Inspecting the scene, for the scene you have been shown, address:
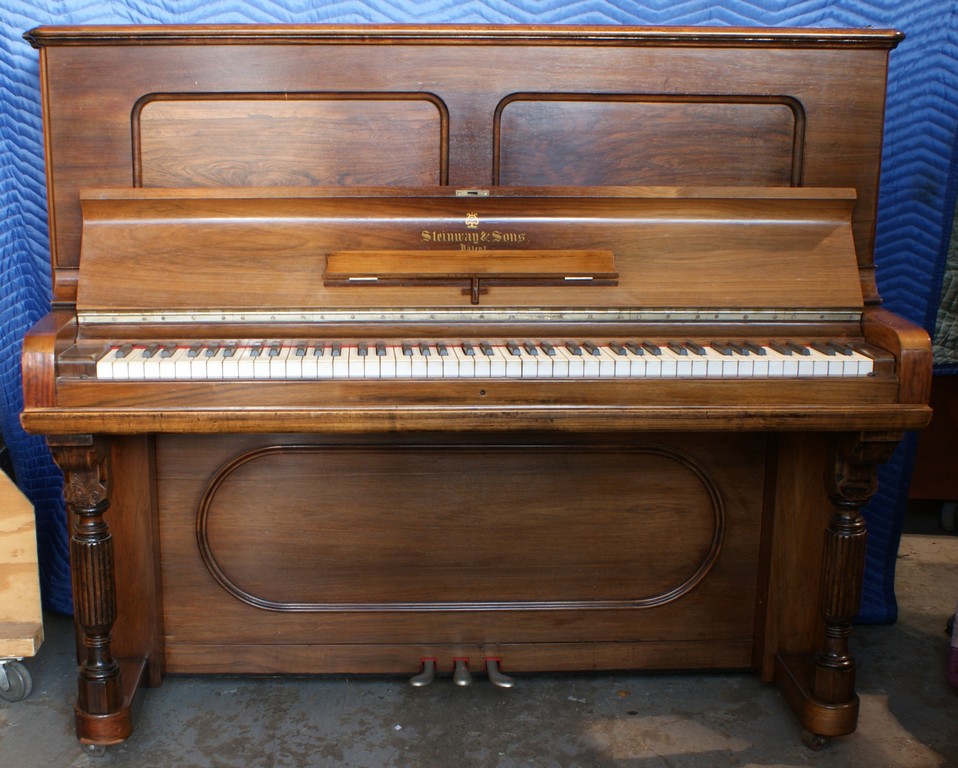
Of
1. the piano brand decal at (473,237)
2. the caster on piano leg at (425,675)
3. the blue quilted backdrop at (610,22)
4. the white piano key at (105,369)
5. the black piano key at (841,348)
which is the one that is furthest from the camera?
the blue quilted backdrop at (610,22)

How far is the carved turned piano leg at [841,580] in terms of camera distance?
2082mm

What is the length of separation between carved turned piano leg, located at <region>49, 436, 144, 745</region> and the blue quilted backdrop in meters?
0.66

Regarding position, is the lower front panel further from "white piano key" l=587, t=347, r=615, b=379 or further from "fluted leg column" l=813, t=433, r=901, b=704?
"white piano key" l=587, t=347, r=615, b=379

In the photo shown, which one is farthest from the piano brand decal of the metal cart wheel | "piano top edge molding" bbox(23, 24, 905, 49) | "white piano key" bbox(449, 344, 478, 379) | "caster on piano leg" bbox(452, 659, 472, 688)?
the metal cart wheel

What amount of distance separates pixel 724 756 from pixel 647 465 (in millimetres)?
686

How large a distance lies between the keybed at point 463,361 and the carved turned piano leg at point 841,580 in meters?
0.20

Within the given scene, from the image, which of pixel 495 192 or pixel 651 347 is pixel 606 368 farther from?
pixel 495 192

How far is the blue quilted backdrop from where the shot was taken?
8.65 ft

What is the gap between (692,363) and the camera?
1.98 m

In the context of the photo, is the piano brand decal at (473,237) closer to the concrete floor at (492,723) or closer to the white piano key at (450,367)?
the white piano key at (450,367)

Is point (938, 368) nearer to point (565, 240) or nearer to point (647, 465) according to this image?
point (647, 465)

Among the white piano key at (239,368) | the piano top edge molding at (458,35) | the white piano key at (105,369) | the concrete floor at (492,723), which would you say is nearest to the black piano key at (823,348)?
the piano top edge molding at (458,35)

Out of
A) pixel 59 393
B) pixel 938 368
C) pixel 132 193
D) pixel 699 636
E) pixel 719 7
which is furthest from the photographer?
pixel 938 368

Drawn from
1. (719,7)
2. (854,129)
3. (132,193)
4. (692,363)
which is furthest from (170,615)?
(719,7)
